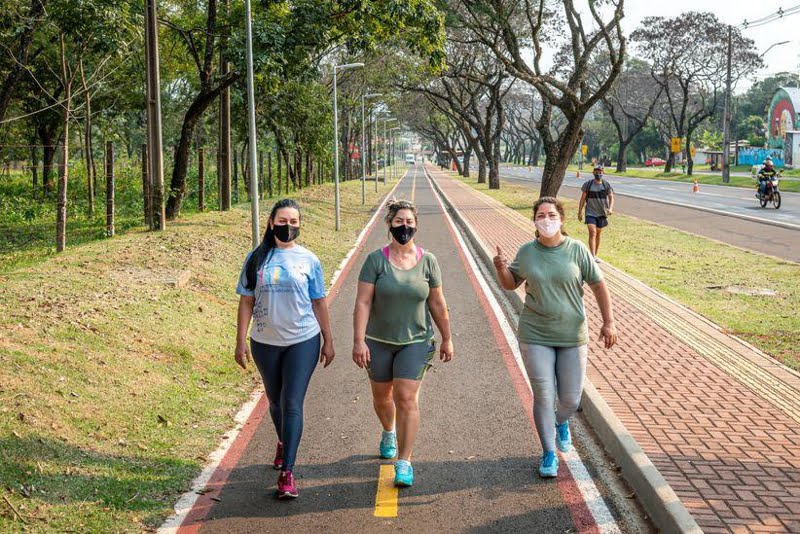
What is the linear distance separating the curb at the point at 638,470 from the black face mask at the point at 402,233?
211 centimetres

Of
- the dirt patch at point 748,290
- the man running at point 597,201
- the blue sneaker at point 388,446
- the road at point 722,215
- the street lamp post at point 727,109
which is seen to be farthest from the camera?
the street lamp post at point 727,109

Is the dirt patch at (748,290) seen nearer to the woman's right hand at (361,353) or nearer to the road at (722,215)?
the road at (722,215)

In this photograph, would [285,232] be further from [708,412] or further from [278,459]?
[708,412]

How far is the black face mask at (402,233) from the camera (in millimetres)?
5590

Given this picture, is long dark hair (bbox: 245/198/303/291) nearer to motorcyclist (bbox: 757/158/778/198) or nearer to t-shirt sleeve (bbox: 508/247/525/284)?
t-shirt sleeve (bbox: 508/247/525/284)

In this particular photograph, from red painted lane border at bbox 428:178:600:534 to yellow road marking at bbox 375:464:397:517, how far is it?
3.31 ft

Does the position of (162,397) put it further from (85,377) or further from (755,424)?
(755,424)

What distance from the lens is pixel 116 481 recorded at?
571 cm

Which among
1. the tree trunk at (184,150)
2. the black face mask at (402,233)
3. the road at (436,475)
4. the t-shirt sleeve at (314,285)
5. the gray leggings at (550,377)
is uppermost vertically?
the tree trunk at (184,150)

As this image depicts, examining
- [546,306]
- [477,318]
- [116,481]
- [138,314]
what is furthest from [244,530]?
[477,318]

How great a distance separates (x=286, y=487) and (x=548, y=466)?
1.77 m

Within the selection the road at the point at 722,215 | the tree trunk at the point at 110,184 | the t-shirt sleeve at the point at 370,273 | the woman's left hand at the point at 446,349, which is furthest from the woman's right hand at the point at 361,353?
the road at the point at 722,215

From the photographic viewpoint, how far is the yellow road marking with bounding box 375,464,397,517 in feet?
17.6

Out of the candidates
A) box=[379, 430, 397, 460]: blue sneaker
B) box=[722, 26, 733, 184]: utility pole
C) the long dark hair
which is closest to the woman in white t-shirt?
the long dark hair
